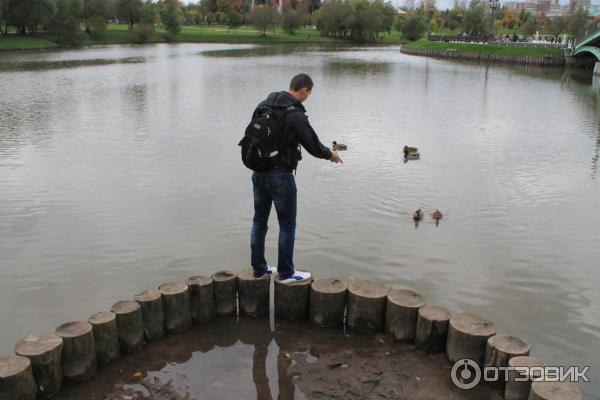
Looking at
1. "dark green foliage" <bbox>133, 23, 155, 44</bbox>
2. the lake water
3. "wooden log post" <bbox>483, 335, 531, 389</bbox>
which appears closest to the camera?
"wooden log post" <bbox>483, 335, 531, 389</bbox>

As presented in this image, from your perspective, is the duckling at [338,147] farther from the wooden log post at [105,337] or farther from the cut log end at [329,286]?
the wooden log post at [105,337]

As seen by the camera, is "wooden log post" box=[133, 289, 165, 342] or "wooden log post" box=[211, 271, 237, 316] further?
"wooden log post" box=[211, 271, 237, 316]

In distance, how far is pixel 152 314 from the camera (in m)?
6.52

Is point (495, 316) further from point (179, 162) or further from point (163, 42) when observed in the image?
point (163, 42)

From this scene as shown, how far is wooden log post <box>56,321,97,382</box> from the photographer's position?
5.75m

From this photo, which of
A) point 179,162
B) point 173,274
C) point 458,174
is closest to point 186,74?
point 179,162

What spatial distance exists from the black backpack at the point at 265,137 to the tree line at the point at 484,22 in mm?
62563

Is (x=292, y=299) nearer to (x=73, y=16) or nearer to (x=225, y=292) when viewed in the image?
(x=225, y=292)

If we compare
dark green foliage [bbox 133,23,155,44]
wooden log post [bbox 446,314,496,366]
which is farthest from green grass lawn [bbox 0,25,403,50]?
wooden log post [bbox 446,314,496,366]

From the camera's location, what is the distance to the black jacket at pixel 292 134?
6.40 m

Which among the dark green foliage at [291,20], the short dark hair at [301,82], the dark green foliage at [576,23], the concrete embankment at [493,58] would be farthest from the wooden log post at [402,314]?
the dark green foliage at [291,20]

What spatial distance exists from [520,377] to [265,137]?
3.66 metres

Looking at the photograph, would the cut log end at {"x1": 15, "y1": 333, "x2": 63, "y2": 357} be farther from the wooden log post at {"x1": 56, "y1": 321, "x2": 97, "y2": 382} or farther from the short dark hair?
the short dark hair

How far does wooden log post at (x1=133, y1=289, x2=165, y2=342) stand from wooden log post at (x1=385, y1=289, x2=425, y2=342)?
2670 millimetres
